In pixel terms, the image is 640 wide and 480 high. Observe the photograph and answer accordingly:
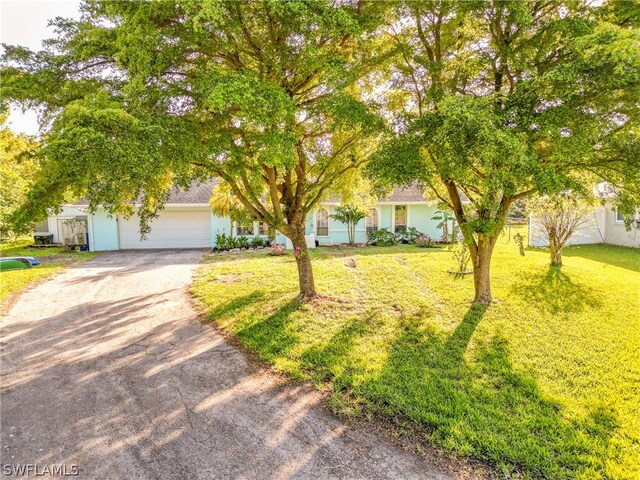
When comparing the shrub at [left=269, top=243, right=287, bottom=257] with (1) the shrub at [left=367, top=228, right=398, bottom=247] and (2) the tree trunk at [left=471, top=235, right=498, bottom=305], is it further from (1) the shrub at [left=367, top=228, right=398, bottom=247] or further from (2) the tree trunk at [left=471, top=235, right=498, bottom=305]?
(2) the tree trunk at [left=471, top=235, right=498, bottom=305]

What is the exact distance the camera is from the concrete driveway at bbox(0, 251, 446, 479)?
336cm

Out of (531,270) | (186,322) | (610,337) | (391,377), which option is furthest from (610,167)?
(186,322)

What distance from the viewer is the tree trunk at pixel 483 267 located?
815cm

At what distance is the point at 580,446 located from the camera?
11.7 feet

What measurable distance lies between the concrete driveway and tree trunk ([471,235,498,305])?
5556mm

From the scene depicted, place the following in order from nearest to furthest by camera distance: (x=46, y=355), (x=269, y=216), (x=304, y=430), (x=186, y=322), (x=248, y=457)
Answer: (x=248, y=457) → (x=304, y=430) → (x=46, y=355) → (x=186, y=322) → (x=269, y=216)

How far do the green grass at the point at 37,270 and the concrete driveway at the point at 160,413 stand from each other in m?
3.24

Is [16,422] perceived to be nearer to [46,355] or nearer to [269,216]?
[46,355]

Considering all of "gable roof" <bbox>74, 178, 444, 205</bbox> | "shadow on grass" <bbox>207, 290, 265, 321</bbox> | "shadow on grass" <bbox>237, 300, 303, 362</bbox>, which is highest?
"gable roof" <bbox>74, 178, 444, 205</bbox>

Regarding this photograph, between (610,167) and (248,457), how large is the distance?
7.23 metres

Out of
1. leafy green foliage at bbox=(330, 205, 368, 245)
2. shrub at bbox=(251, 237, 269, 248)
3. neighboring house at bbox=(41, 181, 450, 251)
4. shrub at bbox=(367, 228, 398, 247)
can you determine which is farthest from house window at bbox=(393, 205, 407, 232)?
shrub at bbox=(251, 237, 269, 248)

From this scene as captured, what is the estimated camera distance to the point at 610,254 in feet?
50.8

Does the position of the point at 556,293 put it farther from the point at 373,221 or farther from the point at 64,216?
the point at 64,216

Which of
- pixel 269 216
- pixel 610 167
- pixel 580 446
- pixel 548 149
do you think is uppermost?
pixel 548 149
